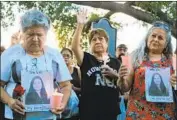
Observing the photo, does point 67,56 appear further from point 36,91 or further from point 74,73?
point 36,91

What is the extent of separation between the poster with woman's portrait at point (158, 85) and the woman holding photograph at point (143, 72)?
0.16 feet

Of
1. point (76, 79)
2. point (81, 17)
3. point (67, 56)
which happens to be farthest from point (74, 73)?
point (81, 17)

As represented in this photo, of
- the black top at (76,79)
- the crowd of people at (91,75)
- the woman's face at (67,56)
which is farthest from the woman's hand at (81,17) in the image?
the woman's face at (67,56)

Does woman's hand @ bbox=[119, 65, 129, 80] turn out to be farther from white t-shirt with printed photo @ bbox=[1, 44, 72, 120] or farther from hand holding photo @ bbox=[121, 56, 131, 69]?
white t-shirt with printed photo @ bbox=[1, 44, 72, 120]

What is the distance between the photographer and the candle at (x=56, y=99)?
3053 mm

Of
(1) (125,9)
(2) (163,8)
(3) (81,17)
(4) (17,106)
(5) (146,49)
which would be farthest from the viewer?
(1) (125,9)

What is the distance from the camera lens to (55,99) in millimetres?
3061

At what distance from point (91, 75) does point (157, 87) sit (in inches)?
28.3

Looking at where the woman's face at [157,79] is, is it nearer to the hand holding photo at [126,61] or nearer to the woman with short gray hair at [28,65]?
the hand holding photo at [126,61]

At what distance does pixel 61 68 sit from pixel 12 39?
2260 mm

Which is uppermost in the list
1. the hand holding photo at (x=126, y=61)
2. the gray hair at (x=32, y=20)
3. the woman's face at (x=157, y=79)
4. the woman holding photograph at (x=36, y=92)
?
the gray hair at (x=32, y=20)

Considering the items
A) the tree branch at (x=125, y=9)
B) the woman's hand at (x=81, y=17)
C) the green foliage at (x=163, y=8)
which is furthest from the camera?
the tree branch at (x=125, y=9)

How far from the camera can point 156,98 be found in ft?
12.0

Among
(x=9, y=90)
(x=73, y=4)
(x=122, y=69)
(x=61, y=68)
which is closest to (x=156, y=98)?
(x=122, y=69)
